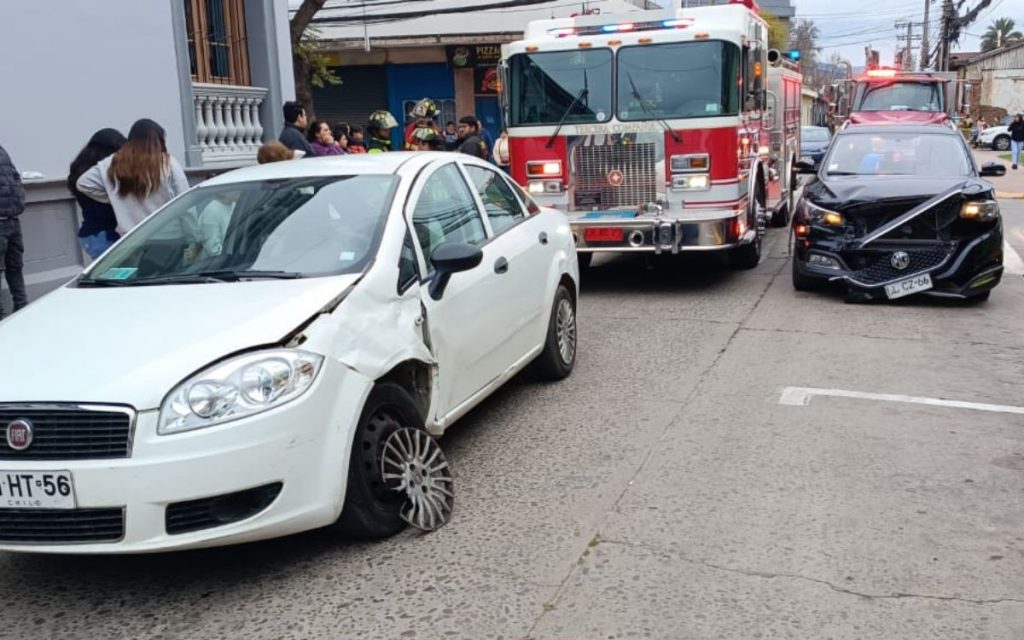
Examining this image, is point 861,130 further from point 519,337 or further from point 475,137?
point 519,337

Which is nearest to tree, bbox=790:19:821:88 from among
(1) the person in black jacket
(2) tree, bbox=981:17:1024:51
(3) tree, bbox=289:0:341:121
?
(2) tree, bbox=981:17:1024:51

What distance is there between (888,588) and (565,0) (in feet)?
72.2

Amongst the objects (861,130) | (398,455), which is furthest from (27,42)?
(861,130)

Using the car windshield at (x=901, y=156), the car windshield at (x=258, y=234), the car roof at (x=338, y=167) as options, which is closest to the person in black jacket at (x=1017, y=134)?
the car windshield at (x=901, y=156)

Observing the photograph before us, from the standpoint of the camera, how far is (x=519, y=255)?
584 cm

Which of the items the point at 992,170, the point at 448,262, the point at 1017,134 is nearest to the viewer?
the point at 448,262

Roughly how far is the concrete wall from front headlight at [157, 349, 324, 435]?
6048mm

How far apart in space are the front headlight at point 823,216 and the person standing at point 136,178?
5509 millimetres

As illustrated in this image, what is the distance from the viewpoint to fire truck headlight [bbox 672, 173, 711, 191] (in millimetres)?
9680

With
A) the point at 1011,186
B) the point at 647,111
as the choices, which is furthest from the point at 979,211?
the point at 1011,186

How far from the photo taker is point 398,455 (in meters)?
4.15

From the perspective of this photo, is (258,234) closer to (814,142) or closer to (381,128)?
(381,128)

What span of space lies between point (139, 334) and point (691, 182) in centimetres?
682

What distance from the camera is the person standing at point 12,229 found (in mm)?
7012
